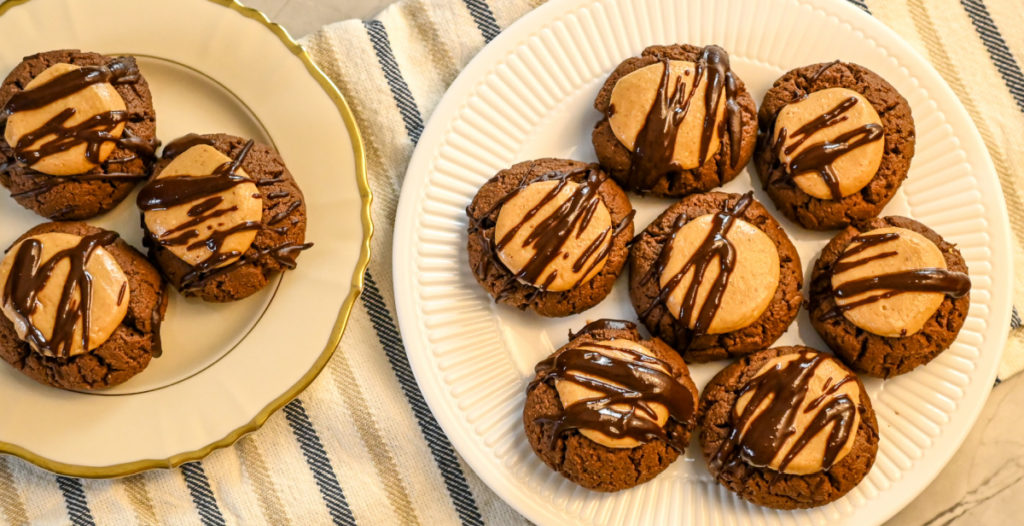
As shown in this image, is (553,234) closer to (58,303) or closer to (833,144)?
(833,144)

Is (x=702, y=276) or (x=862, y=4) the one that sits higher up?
(x=862, y=4)

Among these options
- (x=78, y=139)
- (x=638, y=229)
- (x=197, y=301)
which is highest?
(x=78, y=139)

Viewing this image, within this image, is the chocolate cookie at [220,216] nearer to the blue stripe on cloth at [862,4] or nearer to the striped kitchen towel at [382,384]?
the striped kitchen towel at [382,384]

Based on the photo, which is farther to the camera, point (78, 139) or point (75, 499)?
point (75, 499)

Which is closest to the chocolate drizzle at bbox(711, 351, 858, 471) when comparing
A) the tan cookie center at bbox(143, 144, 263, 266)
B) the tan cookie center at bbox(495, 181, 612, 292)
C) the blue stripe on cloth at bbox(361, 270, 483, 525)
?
the tan cookie center at bbox(495, 181, 612, 292)

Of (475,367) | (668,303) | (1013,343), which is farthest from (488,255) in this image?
(1013,343)

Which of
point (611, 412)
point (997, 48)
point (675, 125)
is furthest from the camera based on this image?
point (997, 48)

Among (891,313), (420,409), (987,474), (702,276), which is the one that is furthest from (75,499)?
(987,474)
